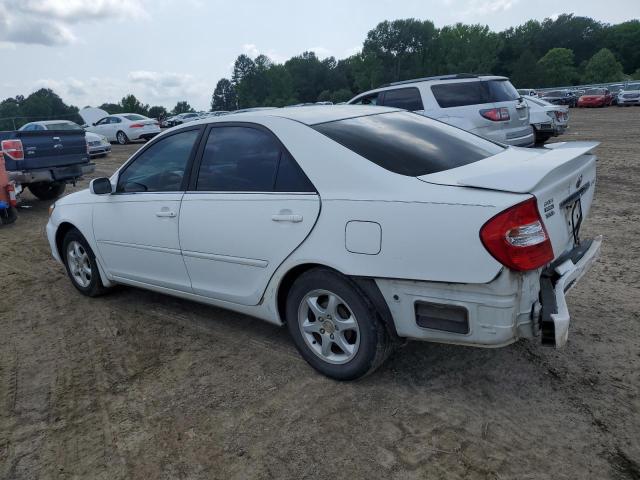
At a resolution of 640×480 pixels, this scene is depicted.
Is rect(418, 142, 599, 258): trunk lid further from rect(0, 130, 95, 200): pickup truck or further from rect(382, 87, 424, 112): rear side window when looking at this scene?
rect(0, 130, 95, 200): pickup truck

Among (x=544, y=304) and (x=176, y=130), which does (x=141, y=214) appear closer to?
(x=176, y=130)

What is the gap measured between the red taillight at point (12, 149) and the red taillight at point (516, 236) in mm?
9138

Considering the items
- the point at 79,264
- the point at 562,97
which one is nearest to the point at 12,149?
the point at 79,264

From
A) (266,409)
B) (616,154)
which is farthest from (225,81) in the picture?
(266,409)

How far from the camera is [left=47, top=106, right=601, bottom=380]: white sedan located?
2.61 m

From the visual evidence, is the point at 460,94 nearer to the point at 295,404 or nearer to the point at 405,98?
the point at 405,98

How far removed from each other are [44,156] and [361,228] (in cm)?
870

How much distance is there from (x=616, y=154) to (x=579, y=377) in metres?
11.0

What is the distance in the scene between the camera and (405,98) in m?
9.84

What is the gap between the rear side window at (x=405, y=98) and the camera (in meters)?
9.73

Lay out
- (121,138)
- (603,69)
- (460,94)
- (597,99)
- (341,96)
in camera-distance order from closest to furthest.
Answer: (460,94) < (121,138) < (597,99) < (603,69) < (341,96)

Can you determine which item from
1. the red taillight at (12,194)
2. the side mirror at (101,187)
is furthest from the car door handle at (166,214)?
the red taillight at (12,194)

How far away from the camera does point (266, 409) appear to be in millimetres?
3047

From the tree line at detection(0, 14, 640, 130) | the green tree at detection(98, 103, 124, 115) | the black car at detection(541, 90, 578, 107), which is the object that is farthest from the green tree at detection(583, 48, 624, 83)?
the green tree at detection(98, 103, 124, 115)
